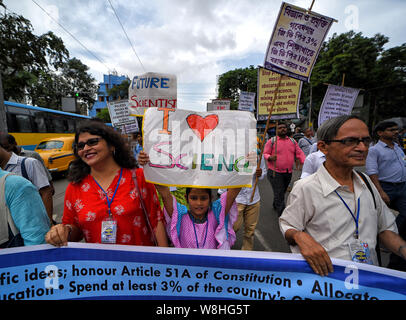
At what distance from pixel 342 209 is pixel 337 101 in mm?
3934

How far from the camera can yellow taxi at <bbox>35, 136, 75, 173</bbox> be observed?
8.46 metres

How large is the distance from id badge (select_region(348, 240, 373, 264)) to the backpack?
79.3 inches

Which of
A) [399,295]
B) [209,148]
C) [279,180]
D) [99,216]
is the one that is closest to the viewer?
[399,295]

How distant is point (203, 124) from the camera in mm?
1562

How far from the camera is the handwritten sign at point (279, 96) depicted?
3561 millimetres

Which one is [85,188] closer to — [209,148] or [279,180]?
[209,148]

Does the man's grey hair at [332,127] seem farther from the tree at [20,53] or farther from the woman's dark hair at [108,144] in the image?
the tree at [20,53]

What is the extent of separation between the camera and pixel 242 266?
3.99ft

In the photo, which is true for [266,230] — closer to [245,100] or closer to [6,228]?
[6,228]

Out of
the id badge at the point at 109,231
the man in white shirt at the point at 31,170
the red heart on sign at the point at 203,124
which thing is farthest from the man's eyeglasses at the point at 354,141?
the man in white shirt at the point at 31,170

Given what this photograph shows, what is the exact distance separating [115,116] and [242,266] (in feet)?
19.9

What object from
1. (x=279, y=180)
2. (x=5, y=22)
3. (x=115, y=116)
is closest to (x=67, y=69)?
(x=5, y=22)

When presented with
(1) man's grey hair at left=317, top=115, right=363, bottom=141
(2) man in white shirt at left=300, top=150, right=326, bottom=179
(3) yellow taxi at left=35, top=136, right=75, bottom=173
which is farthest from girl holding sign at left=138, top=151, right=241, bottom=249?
(3) yellow taxi at left=35, top=136, right=75, bottom=173

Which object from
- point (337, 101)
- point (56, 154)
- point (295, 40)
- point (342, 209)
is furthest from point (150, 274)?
point (56, 154)
